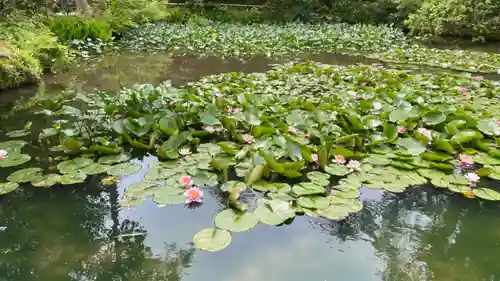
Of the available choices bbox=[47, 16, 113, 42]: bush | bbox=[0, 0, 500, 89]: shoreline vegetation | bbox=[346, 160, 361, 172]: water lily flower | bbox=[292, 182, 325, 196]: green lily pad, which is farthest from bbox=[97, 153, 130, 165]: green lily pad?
bbox=[47, 16, 113, 42]: bush

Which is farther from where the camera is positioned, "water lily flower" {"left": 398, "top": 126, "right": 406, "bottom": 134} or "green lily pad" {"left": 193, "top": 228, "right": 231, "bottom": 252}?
"water lily flower" {"left": 398, "top": 126, "right": 406, "bottom": 134}

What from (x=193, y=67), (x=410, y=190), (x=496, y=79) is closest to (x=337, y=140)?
(x=410, y=190)

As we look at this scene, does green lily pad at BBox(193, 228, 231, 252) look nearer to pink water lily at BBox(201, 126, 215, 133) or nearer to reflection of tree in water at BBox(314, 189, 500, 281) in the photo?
reflection of tree in water at BBox(314, 189, 500, 281)

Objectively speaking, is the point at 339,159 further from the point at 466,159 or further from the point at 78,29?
the point at 78,29

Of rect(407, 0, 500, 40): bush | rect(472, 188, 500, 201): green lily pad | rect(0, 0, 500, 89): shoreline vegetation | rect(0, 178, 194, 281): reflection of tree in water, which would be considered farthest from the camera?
rect(407, 0, 500, 40): bush

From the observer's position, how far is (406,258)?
1.54 m

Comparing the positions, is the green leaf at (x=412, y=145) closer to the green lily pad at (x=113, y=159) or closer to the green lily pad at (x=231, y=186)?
the green lily pad at (x=231, y=186)

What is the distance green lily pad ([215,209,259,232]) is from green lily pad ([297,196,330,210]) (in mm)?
245

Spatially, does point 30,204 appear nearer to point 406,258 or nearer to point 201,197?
point 201,197

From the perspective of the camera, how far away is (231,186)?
1930 mm

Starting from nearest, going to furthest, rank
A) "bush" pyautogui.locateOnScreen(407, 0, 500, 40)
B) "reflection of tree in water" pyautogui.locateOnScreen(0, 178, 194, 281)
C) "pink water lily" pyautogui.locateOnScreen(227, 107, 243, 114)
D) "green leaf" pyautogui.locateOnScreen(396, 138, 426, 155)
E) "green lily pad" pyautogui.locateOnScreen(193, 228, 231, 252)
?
"reflection of tree in water" pyautogui.locateOnScreen(0, 178, 194, 281) < "green lily pad" pyautogui.locateOnScreen(193, 228, 231, 252) < "green leaf" pyautogui.locateOnScreen(396, 138, 426, 155) < "pink water lily" pyautogui.locateOnScreen(227, 107, 243, 114) < "bush" pyautogui.locateOnScreen(407, 0, 500, 40)

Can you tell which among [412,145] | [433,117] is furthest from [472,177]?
[433,117]

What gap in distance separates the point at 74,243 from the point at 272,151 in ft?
3.64

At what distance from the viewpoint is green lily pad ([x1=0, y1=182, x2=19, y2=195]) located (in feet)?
6.40
